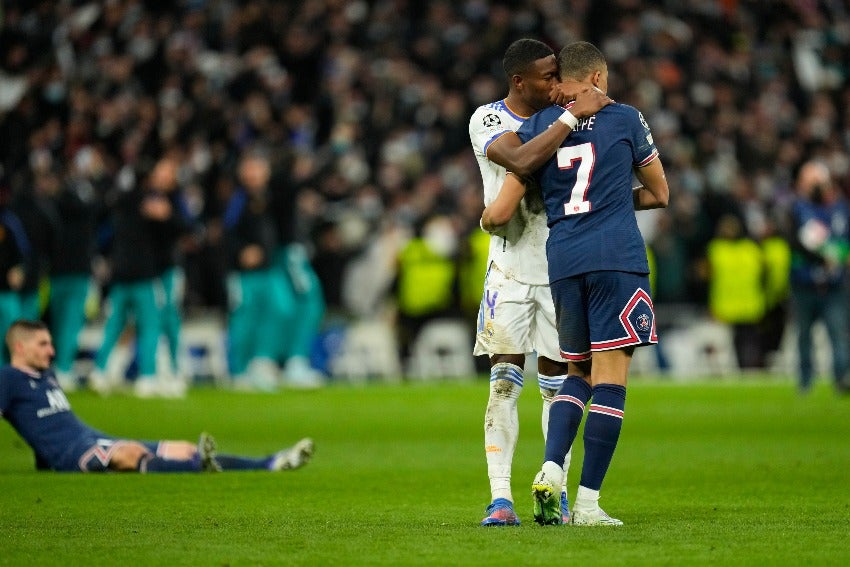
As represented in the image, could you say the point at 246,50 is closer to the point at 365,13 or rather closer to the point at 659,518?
the point at 365,13

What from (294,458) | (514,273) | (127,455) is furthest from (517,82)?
(127,455)

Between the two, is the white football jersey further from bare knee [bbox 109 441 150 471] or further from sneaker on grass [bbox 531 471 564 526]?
bare knee [bbox 109 441 150 471]

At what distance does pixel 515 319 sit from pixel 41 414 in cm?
371

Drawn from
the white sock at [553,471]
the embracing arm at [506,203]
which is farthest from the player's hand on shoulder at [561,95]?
the white sock at [553,471]

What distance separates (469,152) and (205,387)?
317 inches

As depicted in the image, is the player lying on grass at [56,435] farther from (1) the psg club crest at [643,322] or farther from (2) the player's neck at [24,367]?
(1) the psg club crest at [643,322]

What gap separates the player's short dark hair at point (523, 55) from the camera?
22.8 ft

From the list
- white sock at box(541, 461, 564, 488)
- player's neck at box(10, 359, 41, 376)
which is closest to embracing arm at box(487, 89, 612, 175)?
white sock at box(541, 461, 564, 488)

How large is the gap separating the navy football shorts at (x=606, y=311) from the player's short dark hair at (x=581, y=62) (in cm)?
95

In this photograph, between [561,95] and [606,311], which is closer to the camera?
[606,311]

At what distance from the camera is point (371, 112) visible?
2670 centimetres

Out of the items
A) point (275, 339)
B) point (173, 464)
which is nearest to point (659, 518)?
point (173, 464)

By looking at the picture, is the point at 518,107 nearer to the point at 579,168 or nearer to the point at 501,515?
the point at 579,168

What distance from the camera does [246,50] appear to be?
2678 cm
